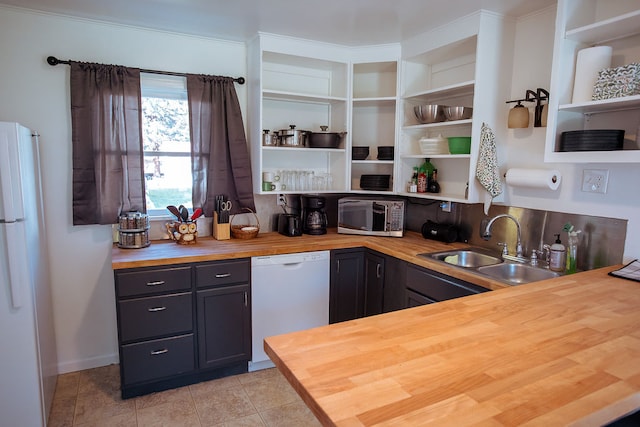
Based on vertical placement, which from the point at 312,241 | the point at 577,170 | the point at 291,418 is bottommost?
the point at 291,418

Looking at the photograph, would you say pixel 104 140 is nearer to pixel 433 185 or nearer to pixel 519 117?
pixel 433 185

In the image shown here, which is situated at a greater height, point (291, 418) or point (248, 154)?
point (248, 154)

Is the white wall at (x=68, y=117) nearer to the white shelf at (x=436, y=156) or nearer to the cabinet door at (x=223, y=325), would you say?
the white shelf at (x=436, y=156)

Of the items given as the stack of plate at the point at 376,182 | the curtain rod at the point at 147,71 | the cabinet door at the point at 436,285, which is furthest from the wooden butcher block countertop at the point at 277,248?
the curtain rod at the point at 147,71

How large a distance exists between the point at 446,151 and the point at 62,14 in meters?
2.66

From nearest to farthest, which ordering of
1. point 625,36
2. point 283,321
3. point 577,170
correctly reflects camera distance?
point 625,36 < point 577,170 < point 283,321

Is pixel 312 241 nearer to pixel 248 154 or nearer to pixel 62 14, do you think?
pixel 248 154

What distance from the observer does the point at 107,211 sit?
2621 millimetres

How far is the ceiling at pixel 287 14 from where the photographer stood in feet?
7.47

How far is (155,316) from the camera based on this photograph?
7.82 feet

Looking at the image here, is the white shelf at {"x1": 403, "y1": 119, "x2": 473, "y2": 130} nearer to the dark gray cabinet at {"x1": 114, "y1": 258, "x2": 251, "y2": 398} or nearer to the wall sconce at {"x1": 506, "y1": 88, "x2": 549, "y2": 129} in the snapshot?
the wall sconce at {"x1": 506, "y1": 88, "x2": 549, "y2": 129}

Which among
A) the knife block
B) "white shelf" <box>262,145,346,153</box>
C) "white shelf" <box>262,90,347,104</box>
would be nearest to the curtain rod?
"white shelf" <box>262,90,347,104</box>

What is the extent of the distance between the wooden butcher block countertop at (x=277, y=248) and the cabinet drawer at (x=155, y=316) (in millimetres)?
227

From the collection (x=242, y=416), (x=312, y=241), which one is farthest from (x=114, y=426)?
(x=312, y=241)
